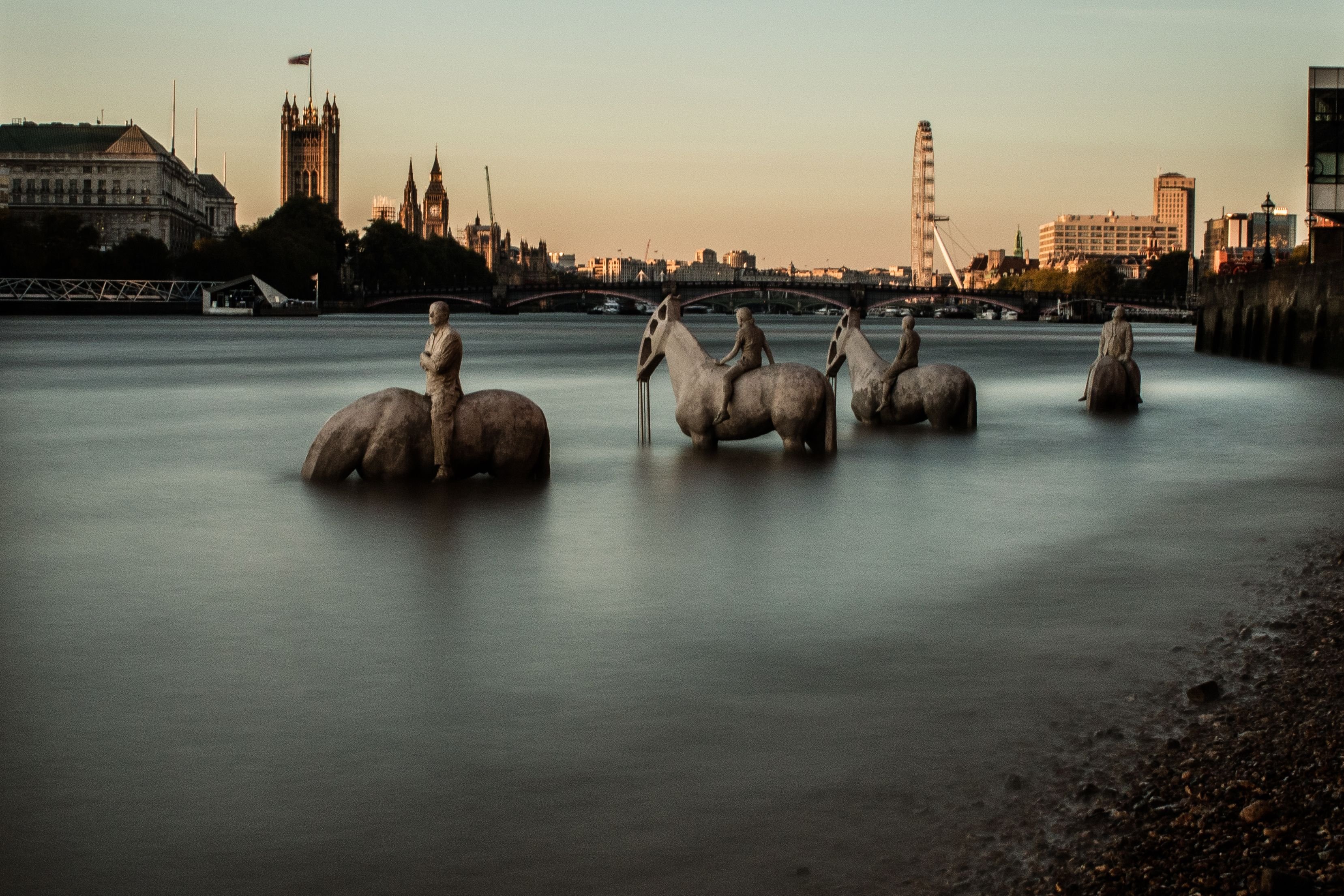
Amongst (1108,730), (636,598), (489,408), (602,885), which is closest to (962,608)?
(636,598)

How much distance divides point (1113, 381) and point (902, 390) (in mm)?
6712

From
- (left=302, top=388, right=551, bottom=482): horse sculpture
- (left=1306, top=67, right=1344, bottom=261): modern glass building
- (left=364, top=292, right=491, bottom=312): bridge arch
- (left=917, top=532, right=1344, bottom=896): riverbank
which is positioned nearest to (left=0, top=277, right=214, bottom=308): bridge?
(left=364, top=292, right=491, bottom=312): bridge arch

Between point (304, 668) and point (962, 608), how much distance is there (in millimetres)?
4021

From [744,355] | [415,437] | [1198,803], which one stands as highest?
[744,355]

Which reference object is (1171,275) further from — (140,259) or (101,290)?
(101,290)

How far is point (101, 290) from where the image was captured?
5172 inches

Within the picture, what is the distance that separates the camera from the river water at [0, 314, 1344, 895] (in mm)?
5945

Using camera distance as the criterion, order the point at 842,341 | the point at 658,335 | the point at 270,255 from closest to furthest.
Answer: the point at 658,335 < the point at 842,341 < the point at 270,255

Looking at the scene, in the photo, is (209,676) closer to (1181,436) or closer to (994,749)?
(994,749)

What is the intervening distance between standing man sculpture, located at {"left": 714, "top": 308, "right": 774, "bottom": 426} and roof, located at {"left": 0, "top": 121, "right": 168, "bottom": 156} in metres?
174

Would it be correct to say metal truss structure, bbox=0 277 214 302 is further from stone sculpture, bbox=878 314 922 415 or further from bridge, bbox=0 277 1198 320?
stone sculpture, bbox=878 314 922 415

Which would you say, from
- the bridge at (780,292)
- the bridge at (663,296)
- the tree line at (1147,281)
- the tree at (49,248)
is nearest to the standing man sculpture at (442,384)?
the tree at (49,248)

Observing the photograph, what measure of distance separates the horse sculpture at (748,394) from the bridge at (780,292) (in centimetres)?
13233

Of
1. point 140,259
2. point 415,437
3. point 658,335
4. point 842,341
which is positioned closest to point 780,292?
point 140,259
